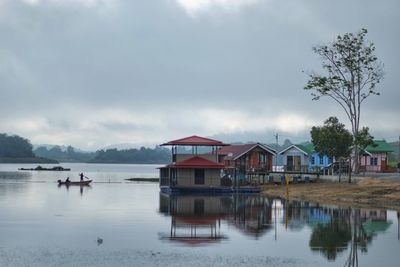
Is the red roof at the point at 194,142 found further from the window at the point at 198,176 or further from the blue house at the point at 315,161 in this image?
the blue house at the point at 315,161

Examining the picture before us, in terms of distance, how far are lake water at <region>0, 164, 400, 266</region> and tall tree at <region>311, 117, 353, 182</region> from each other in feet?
77.2

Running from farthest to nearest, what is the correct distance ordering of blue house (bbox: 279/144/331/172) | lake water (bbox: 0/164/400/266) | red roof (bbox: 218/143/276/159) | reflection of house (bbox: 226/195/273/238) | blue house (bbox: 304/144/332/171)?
blue house (bbox: 279/144/331/172) → blue house (bbox: 304/144/332/171) → red roof (bbox: 218/143/276/159) → reflection of house (bbox: 226/195/273/238) → lake water (bbox: 0/164/400/266)

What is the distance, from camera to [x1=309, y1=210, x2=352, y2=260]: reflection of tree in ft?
108

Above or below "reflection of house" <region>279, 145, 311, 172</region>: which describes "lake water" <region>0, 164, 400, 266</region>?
below

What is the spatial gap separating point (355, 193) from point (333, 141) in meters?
18.9

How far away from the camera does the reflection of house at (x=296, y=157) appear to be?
335ft

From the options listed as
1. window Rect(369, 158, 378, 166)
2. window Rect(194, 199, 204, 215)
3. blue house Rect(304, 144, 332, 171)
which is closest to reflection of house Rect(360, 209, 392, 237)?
window Rect(194, 199, 204, 215)

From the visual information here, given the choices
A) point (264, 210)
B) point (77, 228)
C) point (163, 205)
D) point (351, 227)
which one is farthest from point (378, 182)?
point (77, 228)

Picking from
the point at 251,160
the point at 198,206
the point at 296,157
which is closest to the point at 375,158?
the point at 296,157

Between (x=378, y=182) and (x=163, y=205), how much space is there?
21.9 meters

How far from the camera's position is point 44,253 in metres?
29.6

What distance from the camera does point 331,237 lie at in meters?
37.5

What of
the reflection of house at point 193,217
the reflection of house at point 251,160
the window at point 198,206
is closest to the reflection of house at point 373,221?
the reflection of house at point 193,217

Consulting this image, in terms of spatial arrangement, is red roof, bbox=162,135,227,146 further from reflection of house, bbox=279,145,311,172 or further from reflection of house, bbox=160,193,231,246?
reflection of house, bbox=279,145,311,172
